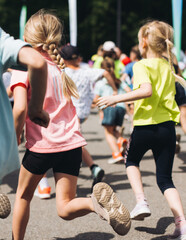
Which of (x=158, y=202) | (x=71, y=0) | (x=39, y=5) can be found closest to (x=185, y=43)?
(x=39, y=5)

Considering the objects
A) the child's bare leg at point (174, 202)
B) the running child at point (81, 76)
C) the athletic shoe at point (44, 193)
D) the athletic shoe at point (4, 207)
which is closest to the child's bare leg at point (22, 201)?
the athletic shoe at point (4, 207)

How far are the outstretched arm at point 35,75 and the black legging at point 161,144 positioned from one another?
178 cm

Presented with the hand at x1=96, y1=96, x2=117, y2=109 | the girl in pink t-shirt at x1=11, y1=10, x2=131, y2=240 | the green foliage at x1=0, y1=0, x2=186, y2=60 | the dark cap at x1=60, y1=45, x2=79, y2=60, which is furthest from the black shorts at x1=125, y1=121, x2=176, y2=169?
the green foliage at x1=0, y1=0, x2=186, y2=60

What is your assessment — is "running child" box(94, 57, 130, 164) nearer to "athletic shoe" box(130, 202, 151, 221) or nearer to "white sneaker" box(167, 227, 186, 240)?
"athletic shoe" box(130, 202, 151, 221)

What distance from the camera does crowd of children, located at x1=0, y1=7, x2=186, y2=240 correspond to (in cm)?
266

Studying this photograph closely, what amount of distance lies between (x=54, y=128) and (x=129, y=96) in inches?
26.3

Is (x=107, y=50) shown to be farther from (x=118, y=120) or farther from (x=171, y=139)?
(x=171, y=139)

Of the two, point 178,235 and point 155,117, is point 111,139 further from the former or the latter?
point 178,235

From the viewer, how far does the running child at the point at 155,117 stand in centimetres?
412

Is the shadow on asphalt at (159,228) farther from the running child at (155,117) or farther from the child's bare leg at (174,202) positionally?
the child's bare leg at (174,202)

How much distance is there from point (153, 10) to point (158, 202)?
35531 mm

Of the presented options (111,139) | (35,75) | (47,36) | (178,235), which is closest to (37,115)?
(35,75)

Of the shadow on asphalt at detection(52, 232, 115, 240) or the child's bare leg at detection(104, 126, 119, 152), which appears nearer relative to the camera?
the shadow on asphalt at detection(52, 232, 115, 240)

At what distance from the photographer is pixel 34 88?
246cm
